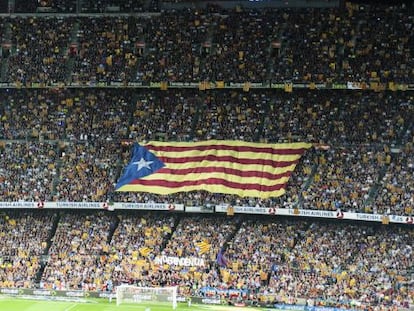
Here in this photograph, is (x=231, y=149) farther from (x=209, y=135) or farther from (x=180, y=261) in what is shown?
(x=180, y=261)

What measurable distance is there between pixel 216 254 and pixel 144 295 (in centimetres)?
493

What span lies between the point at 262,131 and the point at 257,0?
9671 millimetres

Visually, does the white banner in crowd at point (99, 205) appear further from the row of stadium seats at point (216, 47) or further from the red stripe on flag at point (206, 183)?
the row of stadium seats at point (216, 47)

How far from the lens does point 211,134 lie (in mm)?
44719

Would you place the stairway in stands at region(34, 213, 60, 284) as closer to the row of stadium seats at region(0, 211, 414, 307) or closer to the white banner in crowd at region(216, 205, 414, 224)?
the row of stadium seats at region(0, 211, 414, 307)

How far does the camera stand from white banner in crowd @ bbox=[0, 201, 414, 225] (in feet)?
127

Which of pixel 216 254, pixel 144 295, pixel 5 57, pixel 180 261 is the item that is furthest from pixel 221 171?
pixel 5 57

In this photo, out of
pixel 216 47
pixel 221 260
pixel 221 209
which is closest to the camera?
pixel 221 260

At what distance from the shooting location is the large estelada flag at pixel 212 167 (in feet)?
140

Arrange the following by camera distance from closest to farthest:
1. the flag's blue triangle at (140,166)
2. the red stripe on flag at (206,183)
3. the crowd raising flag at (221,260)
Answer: the crowd raising flag at (221,260), the red stripe on flag at (206,183), the flag's blue triangle at (140,166)

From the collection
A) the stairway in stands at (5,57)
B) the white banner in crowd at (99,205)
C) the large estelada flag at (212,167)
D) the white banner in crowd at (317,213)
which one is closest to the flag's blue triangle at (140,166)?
the large estelada flag at (212,167)

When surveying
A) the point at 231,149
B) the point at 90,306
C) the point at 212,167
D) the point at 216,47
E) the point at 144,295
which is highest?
the point at 216,47

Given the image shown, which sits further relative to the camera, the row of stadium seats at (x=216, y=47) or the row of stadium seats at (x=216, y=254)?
the row of stadium seats at (x=216, y=47)

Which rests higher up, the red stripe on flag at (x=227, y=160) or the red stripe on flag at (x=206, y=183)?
the red stripe on flag at (x=227, y=160)
